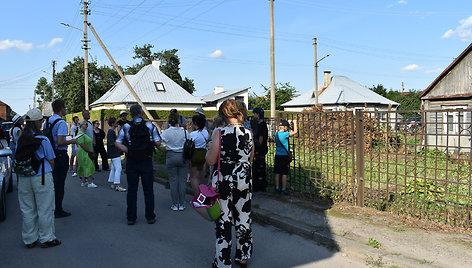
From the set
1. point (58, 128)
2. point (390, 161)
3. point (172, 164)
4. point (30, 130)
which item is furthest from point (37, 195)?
point (390, 161)

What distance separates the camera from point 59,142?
590cm

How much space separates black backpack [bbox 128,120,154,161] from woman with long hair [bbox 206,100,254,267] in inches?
85.1

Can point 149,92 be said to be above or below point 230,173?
above

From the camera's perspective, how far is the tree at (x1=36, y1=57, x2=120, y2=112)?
52.3 meters

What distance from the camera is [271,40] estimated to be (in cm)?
2161

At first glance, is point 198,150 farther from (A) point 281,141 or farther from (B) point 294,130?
(B) point 294,130

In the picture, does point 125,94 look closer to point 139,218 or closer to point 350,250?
point 139,218

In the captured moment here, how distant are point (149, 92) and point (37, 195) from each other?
132 feet

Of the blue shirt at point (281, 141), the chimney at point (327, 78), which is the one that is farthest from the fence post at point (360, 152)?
the chimney at point (327, 78)

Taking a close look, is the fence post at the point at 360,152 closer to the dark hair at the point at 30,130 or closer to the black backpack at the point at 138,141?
the black backpack at the point at 138,141

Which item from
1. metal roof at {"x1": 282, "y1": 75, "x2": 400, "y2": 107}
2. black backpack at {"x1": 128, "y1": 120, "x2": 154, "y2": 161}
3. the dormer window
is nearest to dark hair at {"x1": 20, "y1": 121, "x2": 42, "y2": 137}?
black backpack at {"x1": 128, "y1": 120, "x2": 154, "y2": 161}

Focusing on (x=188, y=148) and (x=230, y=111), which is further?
(x=188, y=148)

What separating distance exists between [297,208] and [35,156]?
13.7ft

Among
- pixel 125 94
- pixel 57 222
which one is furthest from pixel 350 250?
pixel 125 94
